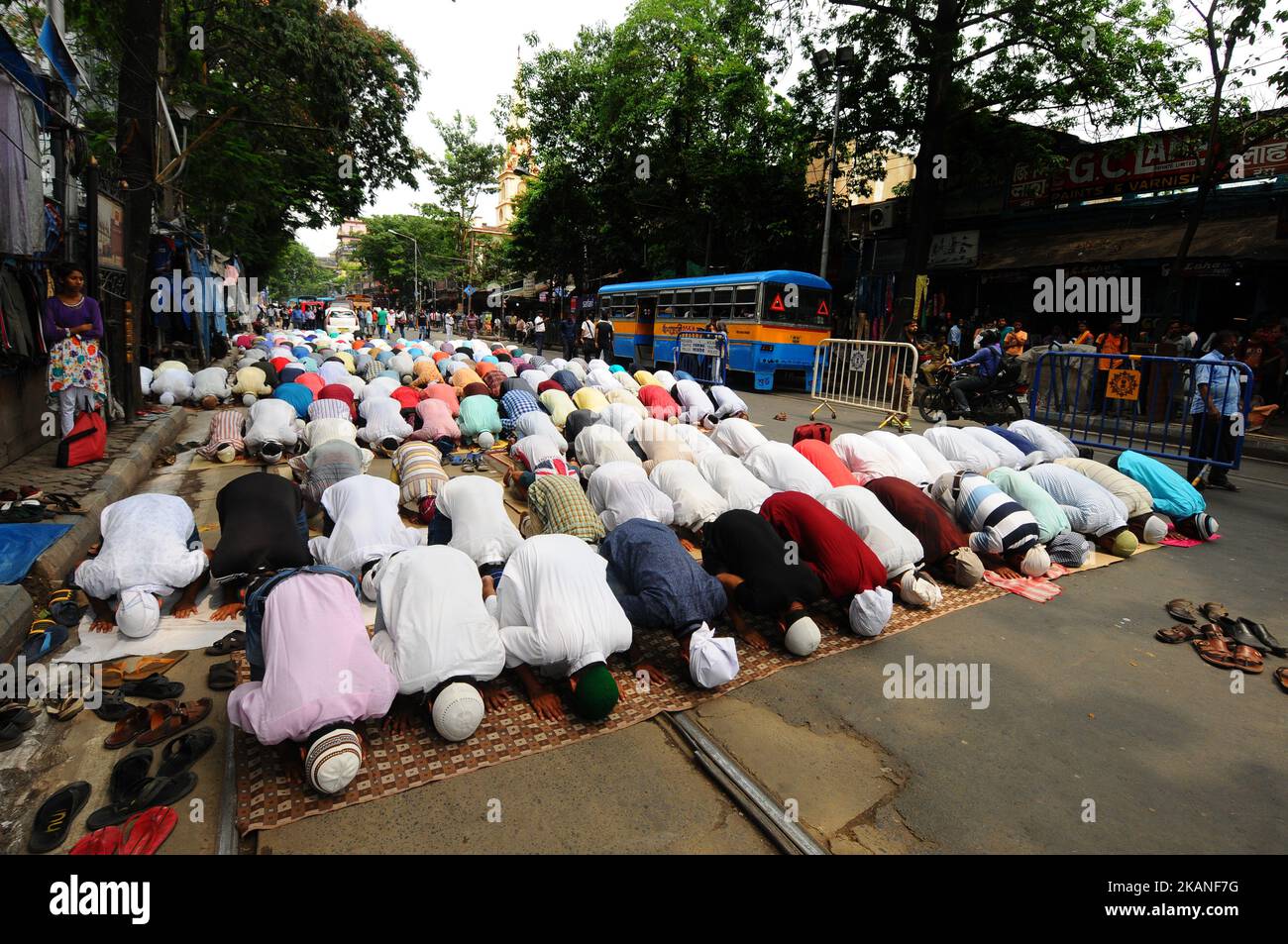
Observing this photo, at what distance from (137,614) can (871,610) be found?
4.19 meters

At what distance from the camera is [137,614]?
3943 millimetres

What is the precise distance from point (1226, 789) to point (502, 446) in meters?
7.92

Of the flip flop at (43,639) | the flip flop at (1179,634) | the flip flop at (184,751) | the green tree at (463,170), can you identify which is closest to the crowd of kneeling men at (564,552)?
the flip flop at (43,639)

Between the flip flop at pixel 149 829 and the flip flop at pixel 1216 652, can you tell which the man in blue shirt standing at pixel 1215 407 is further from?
the flip flop at pixel 149 829

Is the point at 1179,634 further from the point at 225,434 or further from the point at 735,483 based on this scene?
the point at 225,434

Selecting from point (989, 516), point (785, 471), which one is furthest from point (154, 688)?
point (989, 516)

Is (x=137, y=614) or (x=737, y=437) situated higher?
(x=737, y=437)

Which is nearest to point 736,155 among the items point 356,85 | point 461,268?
point 356,85

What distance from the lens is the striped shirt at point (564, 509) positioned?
4.92 metres

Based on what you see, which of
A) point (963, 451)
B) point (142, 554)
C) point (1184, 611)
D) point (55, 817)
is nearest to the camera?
point (55, 817)

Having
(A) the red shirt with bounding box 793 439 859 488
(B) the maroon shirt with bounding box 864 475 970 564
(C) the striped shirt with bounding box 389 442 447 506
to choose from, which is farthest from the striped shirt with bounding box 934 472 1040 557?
(C) the striped shirt with bounding box 389 442 447 506

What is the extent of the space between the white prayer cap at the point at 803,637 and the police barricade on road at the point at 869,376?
7962 mm

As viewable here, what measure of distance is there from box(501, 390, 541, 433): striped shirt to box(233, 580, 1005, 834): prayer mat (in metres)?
5.89

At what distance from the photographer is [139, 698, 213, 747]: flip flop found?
3.13 m
